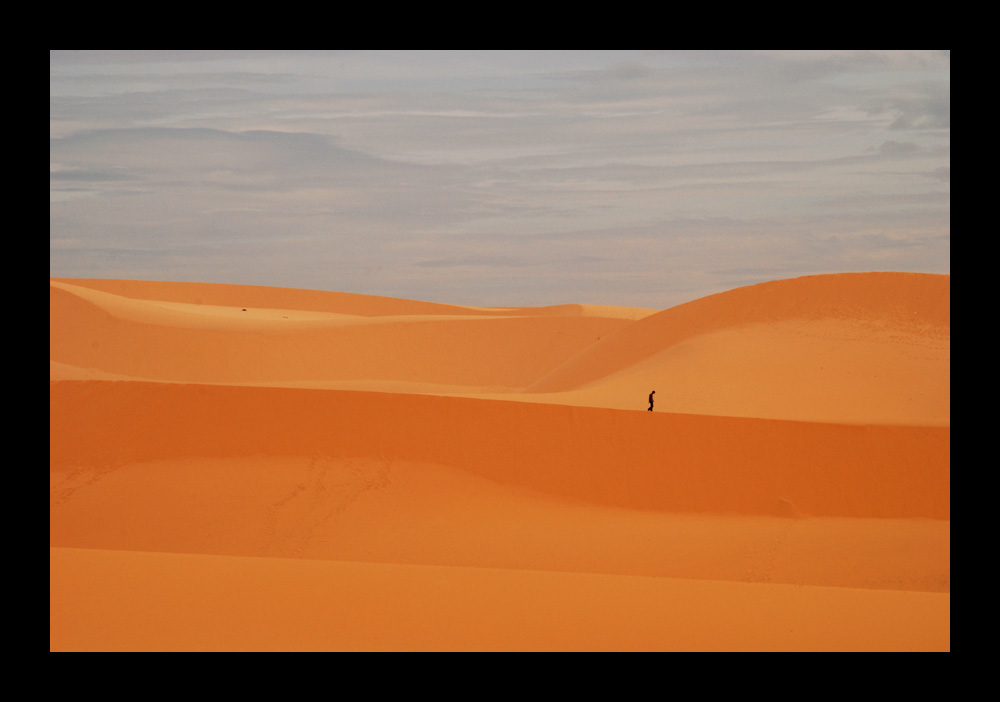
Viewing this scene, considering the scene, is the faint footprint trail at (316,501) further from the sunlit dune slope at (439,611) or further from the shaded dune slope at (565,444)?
the sunlit dune slope at (439,611)

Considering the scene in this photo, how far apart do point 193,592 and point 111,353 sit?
21616mm

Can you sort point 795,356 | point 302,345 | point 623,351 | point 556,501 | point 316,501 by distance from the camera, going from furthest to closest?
1. point 302,345
2. point 623,351
3. point 795,356
4. point 556,501
5. point 316,501

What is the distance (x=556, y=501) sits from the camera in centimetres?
1299

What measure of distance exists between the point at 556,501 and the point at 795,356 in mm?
7379

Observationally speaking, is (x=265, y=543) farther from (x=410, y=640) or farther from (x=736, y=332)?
(x=736, y=332)

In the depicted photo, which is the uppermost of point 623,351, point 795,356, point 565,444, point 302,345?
point 302,345

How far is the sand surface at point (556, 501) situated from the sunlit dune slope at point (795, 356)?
7cm

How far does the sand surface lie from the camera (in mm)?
7121

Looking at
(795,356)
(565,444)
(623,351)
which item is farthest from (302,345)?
(565,444)

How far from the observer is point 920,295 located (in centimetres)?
1934

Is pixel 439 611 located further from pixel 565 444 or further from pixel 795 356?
pixel 795 356

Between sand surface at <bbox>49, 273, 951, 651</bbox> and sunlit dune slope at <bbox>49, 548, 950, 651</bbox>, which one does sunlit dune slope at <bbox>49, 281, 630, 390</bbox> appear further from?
sunlit dune slope at <bbox>49, 548, 950, 651</bbox>
